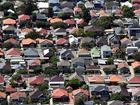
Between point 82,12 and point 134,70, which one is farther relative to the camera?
point 82,12

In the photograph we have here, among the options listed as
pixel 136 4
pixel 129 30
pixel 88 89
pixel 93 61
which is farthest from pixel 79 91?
pixel 136 4

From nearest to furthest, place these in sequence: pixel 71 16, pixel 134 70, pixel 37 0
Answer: pixel 134 70 < pixel 71 16 < pixel 37 0

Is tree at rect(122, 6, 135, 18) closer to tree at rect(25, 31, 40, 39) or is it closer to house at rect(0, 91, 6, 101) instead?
tree at rect(25, 31, 40, 39)

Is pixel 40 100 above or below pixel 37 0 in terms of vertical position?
below

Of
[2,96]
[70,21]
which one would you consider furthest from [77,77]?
[70,21]

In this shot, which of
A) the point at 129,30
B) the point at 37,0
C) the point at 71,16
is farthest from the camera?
the point at 37,0

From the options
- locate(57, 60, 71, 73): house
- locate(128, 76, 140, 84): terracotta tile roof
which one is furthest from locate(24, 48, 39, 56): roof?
locate(128, 76, 140, 84): terracotta tile roof

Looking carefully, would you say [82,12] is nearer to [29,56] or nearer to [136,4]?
[136,4]
